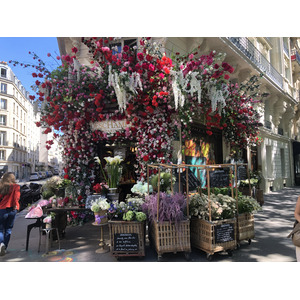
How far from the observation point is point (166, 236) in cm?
391

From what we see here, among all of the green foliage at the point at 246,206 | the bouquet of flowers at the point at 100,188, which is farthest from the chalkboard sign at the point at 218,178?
the bouquet of flowers at the point at 100,188

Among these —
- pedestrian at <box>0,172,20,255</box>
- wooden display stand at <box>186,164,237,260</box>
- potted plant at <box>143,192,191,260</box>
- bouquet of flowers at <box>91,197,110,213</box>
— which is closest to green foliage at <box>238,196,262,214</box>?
wooden display stand at <box>186,164,237,260</box>

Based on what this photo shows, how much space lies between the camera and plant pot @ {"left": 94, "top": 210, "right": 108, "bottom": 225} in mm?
4346

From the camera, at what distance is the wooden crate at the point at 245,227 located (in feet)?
14.8

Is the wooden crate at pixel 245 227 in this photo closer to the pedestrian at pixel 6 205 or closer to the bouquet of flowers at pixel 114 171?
the bouquet of flowers at pixel 114 171

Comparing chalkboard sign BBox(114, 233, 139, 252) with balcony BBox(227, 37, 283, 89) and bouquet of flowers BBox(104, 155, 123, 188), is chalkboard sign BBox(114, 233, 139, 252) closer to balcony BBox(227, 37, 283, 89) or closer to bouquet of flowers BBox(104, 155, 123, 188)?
bouquet of flowers BBox(104, 155, 123, 188)

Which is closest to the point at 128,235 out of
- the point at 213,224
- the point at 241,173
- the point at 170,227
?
the point at 170,227

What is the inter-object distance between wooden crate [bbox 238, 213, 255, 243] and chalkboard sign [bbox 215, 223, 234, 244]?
0.52m

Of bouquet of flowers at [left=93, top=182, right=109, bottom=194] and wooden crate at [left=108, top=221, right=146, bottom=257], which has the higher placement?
bouquet of flowers at [left=93, top=182, right=109, bottom=194]

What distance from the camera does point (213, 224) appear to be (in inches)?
152

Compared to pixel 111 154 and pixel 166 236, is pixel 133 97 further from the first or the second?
pixel 166 236

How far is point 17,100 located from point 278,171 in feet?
131

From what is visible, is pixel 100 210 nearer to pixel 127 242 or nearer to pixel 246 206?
pixel 127 242

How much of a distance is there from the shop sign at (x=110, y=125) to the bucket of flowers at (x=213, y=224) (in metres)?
3.21
